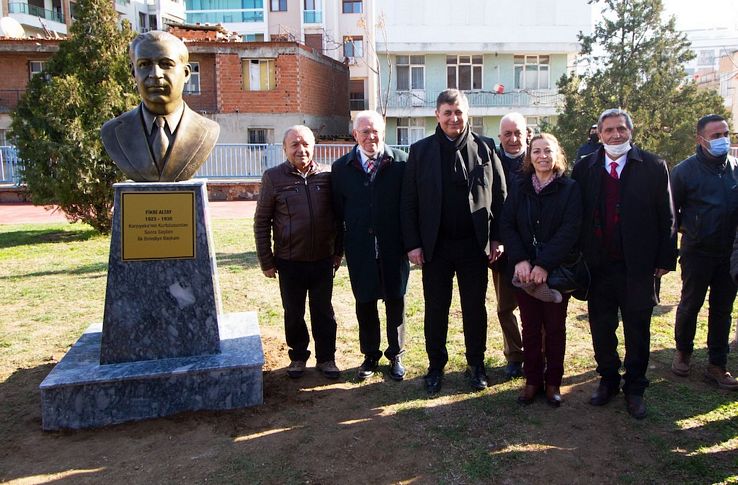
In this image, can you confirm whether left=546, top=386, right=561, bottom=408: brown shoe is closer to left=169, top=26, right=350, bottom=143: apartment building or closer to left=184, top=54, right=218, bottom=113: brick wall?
left=169, top=26, right=350, bottom=143: apartment building

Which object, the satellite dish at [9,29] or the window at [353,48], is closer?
the satellite dish at [9,29]

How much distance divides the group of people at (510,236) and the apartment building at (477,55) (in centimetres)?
2119

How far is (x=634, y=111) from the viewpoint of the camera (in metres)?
11.5

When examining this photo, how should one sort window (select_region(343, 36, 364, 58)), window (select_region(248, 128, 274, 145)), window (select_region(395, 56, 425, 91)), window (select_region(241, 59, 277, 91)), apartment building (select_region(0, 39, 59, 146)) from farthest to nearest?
window (select_region(343, 36, 364, 58)), window (select_region(395, 56, 425, 91)), window (select_region(248, 128, 274, 145)), window (select_region(241, 59, 277, 91)), apartment building (select_region(0, 39, 59, 146))

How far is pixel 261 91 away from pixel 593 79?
13094 mm

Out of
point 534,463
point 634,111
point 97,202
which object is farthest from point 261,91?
point 534,463

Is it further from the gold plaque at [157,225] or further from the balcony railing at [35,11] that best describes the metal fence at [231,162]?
the balcony railing at [35,11]

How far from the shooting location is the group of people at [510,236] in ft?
12.1

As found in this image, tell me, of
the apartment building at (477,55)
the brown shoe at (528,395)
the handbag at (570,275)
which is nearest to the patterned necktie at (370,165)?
the handbag at (570,275)

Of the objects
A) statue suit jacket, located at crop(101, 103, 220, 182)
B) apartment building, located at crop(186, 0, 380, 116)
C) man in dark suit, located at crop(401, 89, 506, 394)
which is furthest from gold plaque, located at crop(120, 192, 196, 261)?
apartment building, located at crop(186, 0, 380, 116)

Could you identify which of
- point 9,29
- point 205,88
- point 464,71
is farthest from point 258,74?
point 9,29

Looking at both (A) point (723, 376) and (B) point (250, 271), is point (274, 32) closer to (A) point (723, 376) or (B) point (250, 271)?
(B) point (250, 271)

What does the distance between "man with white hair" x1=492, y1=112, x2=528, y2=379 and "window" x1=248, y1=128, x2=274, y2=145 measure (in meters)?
18.8

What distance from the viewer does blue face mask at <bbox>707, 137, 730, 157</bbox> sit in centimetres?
409
